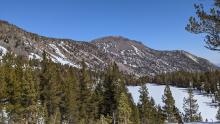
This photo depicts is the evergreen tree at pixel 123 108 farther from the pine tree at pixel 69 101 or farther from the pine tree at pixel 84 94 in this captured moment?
the pine tree at pixel 69 101

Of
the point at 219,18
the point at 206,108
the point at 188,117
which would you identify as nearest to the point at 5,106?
the point at 219,18

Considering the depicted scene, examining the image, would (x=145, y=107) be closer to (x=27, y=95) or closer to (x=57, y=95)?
(x=57, y=95)

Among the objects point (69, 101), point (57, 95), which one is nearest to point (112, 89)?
point (69, 101)

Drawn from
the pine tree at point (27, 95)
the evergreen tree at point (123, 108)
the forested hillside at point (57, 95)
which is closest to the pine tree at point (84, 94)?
the forested hillside at point (57, 95)

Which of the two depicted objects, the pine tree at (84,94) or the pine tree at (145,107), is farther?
the pine tree at (145,107)

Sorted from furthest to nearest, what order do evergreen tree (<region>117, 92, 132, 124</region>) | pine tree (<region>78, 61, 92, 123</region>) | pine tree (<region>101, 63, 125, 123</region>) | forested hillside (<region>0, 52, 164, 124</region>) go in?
pine tree (<region>78, 61, 92, 123</region>) → pine tree (<region>101, 63, 125, 123</region>) → evergreen tree (<region>117, 92, 132, 124</region>) → forested hillside (<region>0, 52, 164, 124</region>)

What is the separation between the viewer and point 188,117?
10756 cm

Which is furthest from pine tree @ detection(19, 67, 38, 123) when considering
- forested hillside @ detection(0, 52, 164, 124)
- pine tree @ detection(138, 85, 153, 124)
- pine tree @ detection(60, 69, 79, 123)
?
pine tree @ detection(138, 85, 153, 124)

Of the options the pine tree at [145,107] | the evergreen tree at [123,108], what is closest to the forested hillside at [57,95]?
the evergreen tree at [123,108]

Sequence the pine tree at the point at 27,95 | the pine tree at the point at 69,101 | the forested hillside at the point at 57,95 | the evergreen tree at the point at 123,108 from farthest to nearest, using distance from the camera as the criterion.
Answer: the pine tree at the point at 69,101 → the evergreen tree at the point at 123,108 → the pine tree at the point at 27,95 → the forested hillside at the point at 57,95

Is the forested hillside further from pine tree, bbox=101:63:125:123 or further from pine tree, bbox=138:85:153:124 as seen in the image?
pine tree, bbox=138:85:153:124

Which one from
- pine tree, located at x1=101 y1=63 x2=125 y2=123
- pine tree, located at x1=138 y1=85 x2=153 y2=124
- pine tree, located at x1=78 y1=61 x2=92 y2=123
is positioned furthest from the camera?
pine tree, located at x1=138 y1=85 x2=153 y2=124

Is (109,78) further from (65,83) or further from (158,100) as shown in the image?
(158,100)

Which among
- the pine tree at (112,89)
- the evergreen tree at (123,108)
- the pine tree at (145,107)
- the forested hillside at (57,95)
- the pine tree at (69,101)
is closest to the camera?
the forested hillside at (57,95)
